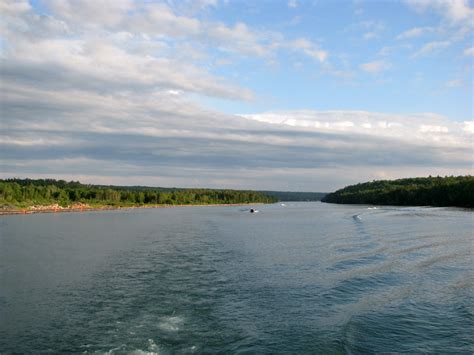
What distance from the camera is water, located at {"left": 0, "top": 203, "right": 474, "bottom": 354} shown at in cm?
1608

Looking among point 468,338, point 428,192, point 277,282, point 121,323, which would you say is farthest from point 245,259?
point 428,192

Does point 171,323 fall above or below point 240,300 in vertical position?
below

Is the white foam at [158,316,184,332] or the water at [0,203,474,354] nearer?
the water at [0,203,474,354]

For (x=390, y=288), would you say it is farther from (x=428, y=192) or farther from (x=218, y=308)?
(x=428, y=192)

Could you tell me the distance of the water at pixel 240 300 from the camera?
16.1 m

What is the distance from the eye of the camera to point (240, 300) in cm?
2167

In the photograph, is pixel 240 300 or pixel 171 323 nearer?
pixel 171 323

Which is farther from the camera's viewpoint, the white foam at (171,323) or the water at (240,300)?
the white foam at (171,323)

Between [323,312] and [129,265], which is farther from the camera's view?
[129,265]

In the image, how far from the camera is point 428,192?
530ft

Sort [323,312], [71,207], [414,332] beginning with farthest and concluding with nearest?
[71,207] → [323,312] → [414,332]

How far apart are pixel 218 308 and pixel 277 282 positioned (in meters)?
6.44

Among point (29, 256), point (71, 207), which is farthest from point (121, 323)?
point (71, 207)

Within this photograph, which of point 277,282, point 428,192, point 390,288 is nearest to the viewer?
point 390,288
